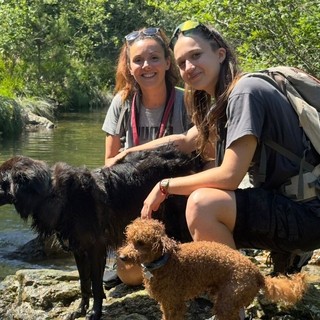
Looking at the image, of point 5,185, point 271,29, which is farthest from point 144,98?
point 271,29

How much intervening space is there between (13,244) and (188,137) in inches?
156

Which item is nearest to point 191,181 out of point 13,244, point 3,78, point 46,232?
point 46,232

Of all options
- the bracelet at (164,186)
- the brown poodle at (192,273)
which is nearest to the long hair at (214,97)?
the bracelet at (164,186)

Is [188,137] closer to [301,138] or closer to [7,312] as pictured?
[301,138]

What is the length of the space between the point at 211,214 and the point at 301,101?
855 mm

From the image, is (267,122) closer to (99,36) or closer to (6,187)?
(6,187)

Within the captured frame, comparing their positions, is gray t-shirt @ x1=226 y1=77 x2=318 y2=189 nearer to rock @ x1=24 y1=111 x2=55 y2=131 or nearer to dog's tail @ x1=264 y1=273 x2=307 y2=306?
dog's tail @ x1=264 y1=273 x2=307 y2=306

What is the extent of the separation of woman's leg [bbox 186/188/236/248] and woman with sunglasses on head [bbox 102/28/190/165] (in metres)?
1.48

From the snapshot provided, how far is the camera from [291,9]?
339 inches

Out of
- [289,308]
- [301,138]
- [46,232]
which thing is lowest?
[289,308]

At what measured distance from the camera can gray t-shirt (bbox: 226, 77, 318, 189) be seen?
3.47 metres

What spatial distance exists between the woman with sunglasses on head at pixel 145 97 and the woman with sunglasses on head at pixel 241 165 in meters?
1.03

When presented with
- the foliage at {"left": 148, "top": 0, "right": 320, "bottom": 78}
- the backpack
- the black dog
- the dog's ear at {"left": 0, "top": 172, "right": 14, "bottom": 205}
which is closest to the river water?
the dog's ear at {"left": 0, "top": 172, "right": 14, "bottom": 205}

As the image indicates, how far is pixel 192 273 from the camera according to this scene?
3.26 m
